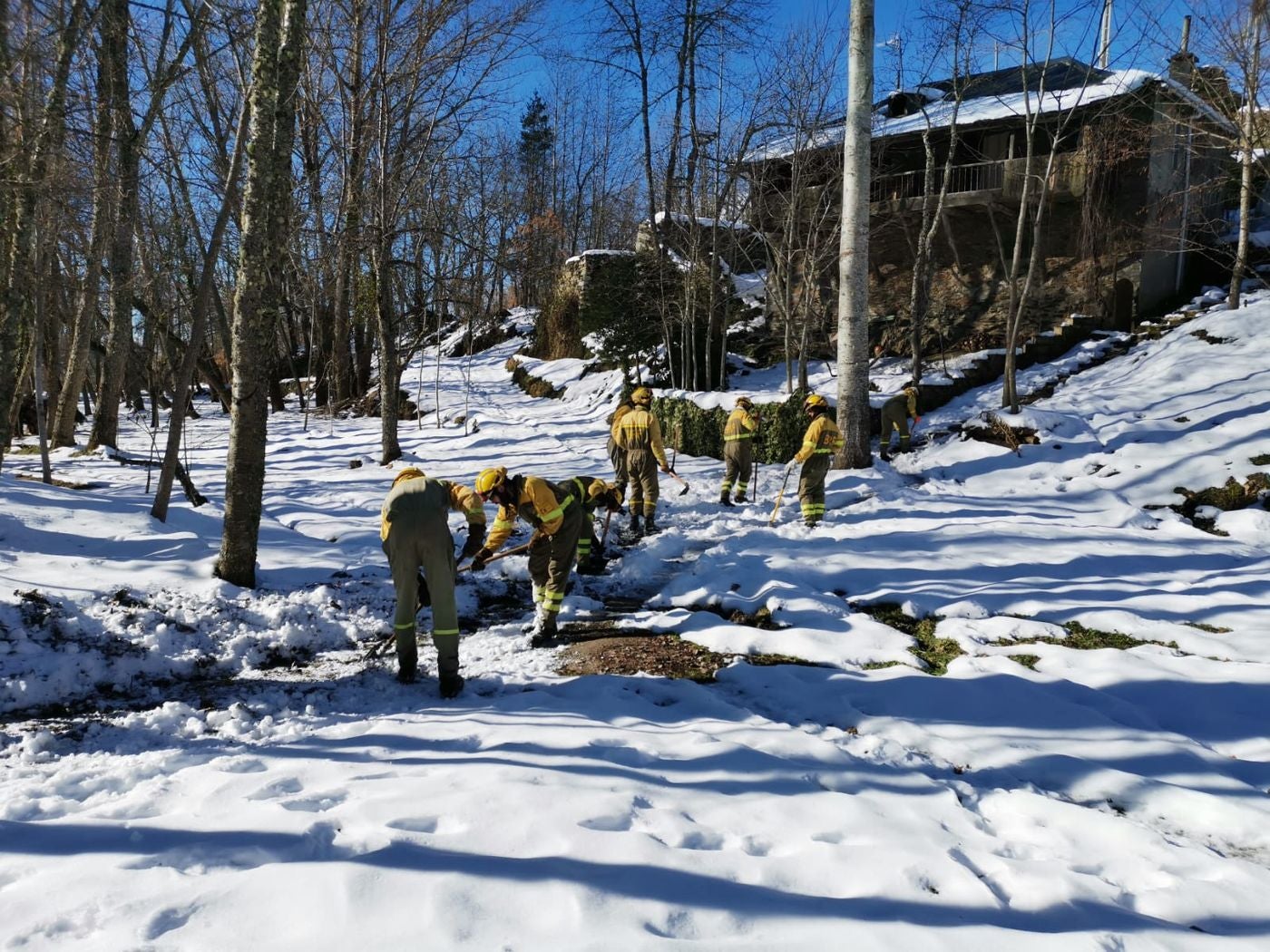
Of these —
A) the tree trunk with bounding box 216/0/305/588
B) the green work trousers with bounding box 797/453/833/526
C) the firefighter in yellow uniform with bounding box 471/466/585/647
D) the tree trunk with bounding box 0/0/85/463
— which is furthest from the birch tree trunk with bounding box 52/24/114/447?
the green work trousers with bounding box 797/453/833/526

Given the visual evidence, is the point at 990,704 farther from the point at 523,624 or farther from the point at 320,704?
the point at 320,704

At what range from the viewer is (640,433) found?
9.57 meters

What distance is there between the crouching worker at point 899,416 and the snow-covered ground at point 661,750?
12.3 ft

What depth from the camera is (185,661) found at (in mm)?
5281

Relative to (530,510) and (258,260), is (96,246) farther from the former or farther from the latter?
(530,510)

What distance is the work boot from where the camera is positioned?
584 centimetres

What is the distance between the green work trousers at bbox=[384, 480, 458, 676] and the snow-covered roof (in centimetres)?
1293

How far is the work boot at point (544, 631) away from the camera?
5.84m

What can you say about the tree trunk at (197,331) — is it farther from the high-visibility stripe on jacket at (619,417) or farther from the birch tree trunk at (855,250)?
the birch tree trunk at (855,250)

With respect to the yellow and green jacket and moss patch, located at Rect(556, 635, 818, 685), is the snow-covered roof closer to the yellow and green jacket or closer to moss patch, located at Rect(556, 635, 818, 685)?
the yellow and green jacket

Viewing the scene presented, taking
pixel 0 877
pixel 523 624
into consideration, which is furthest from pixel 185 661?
pixel 0 877

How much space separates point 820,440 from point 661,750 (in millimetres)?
5898

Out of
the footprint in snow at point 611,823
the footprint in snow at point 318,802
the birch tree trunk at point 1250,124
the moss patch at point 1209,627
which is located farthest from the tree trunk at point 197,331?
the birch tree trunk at point 1250,124

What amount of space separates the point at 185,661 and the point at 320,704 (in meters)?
1.38
